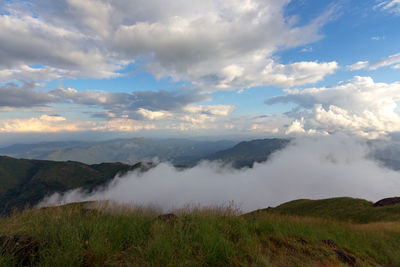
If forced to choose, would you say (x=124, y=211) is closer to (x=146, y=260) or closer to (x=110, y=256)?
(x=110, y=256)

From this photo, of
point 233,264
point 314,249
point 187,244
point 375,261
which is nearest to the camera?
point 233,264

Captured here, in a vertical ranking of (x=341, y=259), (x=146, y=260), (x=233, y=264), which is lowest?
(x=341, y=259)

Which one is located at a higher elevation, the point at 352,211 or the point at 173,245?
the point at 173,245

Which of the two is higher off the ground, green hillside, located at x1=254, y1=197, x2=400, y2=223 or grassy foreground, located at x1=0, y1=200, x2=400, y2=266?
grassy foreground, located at x1=0, y1=200, x2=400, y2=266

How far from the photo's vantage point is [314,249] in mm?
6980

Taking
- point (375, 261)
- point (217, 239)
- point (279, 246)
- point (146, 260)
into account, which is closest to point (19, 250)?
point (146, 260)

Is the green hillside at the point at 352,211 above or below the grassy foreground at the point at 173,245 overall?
below

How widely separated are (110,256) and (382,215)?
143 feet

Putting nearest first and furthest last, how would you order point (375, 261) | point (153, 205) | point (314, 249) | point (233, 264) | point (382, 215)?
point (233, 264), point (314, 249), point (375, 261), point (153, 205), point (382, 215)

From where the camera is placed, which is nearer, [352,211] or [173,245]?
[173,245]

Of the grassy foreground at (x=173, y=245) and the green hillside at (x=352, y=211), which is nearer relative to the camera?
the grassy foreground at (x=173, y=245)

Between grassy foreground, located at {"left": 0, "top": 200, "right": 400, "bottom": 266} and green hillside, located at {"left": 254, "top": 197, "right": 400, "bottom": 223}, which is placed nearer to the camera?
grassy foreground, located at {"left": 0, "top": 200, "right": 400, "bottom": 266}

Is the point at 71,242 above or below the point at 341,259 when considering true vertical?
above

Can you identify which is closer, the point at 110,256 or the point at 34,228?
the point at 110,256
